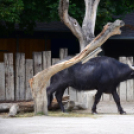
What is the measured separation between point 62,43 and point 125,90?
187 inches

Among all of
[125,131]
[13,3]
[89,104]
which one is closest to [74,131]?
[125,131]

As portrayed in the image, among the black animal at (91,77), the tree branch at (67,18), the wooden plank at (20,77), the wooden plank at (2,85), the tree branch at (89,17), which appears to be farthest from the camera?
the tree branch at (89,17)

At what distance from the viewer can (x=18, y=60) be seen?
10.6 m

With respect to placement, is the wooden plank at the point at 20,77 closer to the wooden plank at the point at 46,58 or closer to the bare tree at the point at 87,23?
the wooden plank at the point at 46,58

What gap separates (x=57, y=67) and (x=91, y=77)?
1563 millimetres

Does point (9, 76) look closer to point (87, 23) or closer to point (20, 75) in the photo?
point (20, 75)

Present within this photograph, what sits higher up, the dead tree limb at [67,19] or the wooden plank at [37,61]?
the dead tree limb at [67,19]

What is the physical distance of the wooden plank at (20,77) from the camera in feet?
34.8

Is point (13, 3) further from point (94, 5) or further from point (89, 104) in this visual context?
point (89, 104)

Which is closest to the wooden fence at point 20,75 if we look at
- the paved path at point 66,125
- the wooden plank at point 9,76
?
the wooden plank at point 9,76

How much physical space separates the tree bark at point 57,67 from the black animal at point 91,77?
114 cm

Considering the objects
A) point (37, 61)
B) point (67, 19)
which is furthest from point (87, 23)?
point (37, 61)

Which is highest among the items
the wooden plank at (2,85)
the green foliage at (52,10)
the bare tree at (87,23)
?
the green foliage at (52,10)

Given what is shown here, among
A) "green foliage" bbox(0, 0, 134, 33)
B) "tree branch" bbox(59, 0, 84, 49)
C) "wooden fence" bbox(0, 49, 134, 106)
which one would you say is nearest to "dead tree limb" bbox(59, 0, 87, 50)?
"tree branch" bbox(59, 0, 84, 49)
